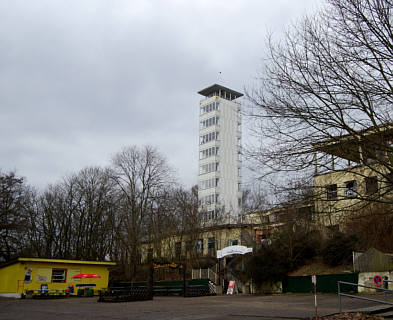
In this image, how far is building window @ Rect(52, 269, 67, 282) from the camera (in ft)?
110

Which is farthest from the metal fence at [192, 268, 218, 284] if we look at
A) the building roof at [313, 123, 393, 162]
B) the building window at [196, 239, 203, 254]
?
the building roof at [313, 123, 393, 162]

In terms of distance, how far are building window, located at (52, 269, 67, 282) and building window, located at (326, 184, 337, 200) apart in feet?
95.5

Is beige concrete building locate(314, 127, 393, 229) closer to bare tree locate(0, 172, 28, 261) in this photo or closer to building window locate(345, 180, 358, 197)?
building window locate(345, 180, 358, 197)

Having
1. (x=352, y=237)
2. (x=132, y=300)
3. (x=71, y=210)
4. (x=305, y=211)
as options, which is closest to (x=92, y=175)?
(x=71, y=210)

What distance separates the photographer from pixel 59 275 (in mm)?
34000

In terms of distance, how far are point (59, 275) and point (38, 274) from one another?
6.83ft

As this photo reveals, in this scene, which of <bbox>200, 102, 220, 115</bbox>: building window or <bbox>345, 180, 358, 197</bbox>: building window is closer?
<bbox>345, 180, 358, 197</bbox>: building window

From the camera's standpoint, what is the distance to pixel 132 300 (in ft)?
80.4

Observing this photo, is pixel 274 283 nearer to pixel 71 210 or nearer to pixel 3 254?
pixel 71 210

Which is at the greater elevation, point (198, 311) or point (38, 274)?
point (38, 274)

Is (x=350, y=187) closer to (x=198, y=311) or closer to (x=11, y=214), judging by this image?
(x=198, y=311)

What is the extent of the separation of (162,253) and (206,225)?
19.0 feet

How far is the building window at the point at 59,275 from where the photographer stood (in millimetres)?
33550

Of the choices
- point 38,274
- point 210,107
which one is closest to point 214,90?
point 210,107
